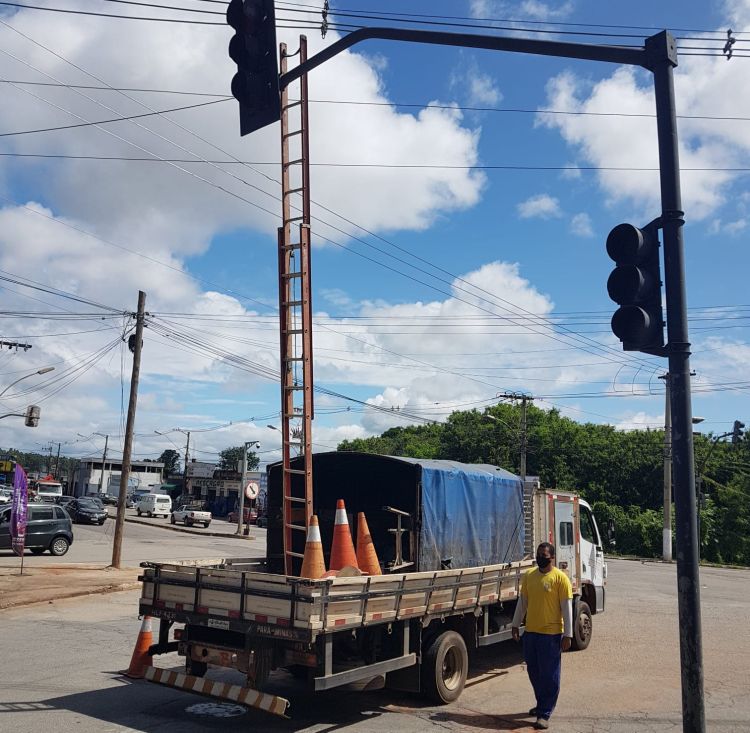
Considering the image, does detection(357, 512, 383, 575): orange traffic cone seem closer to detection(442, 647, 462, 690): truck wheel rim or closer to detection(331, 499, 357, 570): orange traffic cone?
detection(331, 499, 357, 570): orange traffic cone

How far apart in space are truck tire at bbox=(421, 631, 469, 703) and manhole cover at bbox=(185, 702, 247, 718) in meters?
1.95

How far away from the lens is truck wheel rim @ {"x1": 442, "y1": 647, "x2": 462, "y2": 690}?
8.31 metres

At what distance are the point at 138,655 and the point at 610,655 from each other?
273 inches

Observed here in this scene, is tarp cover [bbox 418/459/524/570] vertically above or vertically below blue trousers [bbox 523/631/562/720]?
above

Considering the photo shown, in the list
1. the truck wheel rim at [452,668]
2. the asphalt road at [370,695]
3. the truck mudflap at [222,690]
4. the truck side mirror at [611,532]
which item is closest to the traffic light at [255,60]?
the truck mudflap at [222,690]

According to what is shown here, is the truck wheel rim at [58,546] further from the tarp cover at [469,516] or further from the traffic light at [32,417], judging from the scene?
the tarp cover at [469,516]

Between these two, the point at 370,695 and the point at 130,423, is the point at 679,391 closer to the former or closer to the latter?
the point at 370,695

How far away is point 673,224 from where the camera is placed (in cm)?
538

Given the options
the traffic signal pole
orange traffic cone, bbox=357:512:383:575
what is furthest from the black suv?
the traffic signal pole

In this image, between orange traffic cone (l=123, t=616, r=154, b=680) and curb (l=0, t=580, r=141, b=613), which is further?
curb (l=0, t=580, r=141, b=613)

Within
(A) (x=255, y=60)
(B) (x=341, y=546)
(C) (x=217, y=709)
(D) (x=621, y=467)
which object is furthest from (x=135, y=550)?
(D) (x=621, y=467)

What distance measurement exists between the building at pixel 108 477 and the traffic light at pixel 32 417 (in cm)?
5114

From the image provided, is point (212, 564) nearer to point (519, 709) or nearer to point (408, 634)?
point (408, 634)

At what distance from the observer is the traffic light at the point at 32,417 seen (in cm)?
3416
